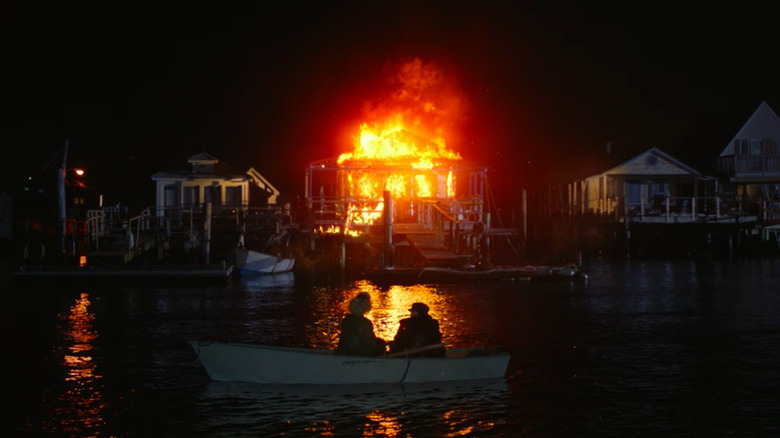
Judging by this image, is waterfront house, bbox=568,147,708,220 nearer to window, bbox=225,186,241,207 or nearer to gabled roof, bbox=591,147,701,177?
gabled roof, bbox=591,147,701,177

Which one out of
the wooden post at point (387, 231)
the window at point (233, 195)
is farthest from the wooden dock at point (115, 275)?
the window at point (233, 195)

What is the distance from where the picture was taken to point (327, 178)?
181 feet

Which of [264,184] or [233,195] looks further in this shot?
[264,184]

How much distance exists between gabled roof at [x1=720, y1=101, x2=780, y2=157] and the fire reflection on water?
53538 millimetres

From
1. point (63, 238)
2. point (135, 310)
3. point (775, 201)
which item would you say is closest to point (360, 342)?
point (135, 310)

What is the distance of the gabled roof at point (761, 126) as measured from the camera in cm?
6588

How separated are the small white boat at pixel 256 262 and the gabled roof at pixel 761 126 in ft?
125

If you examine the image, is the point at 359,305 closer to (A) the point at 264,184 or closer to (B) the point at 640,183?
(B) the point at 640,183

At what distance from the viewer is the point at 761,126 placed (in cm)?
6606

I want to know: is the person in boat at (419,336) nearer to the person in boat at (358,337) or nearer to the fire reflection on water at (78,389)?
the person in boat at (358,337)

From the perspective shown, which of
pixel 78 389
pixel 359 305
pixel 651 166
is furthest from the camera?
pixel 651 166

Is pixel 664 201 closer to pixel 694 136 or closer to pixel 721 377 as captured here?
pixel 694 136

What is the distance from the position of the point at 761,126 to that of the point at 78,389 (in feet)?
196

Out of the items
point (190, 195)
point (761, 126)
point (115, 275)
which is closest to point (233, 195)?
point (190, 195)
